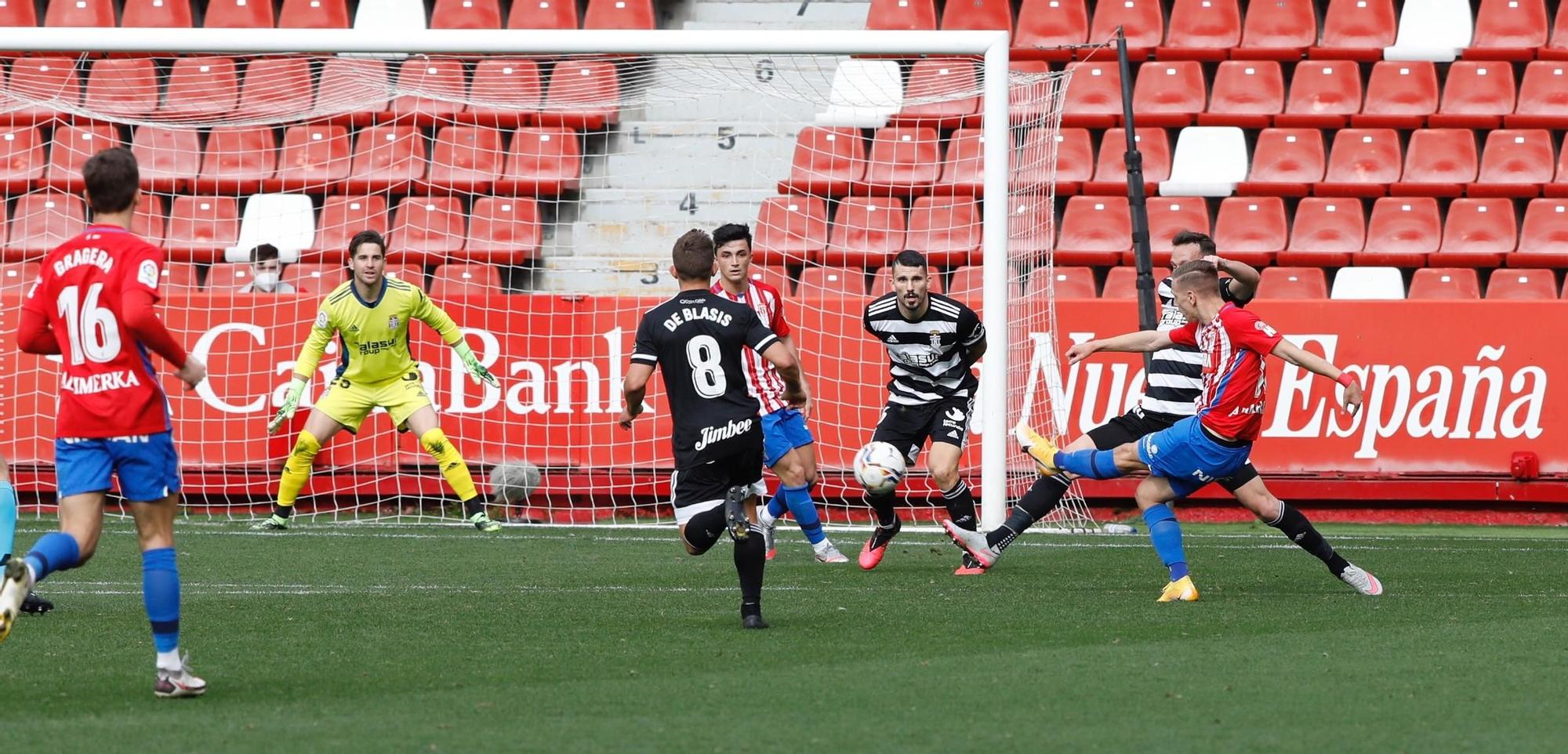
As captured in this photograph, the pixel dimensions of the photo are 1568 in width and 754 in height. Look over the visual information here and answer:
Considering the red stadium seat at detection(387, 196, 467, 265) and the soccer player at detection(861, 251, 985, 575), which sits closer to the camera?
the soccer player at detection(861, 251, 985, 575)

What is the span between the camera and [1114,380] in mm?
12938

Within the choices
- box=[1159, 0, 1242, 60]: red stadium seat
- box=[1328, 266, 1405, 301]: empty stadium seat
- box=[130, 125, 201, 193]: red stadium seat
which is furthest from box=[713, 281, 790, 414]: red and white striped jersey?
box=[1159, 0, 1242, 60]: red stadium seat

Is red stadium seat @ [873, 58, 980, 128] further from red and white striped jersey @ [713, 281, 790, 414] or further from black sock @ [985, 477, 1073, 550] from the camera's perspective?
black sock @ [985, 477, 1073, 550]

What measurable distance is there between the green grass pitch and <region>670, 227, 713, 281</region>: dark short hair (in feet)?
4.56

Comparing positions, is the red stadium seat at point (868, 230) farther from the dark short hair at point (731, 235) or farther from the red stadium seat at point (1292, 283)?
the dark short hair at point (731, 235)

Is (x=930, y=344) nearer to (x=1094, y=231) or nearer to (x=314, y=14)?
(x=1094, y=231)

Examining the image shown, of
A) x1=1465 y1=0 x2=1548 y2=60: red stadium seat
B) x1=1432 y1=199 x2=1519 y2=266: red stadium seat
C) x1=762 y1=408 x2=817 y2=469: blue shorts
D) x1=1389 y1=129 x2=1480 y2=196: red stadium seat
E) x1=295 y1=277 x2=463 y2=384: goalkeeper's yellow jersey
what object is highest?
x1=1465 y1=0 x2=1548 y2=60: red stadium seat

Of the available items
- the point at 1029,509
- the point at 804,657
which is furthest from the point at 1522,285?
the point at 804,657

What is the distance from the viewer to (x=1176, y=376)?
9398 mm

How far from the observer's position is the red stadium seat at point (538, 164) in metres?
14.6

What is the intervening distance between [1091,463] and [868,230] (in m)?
5.70

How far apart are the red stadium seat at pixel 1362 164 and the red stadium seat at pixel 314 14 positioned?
845cm

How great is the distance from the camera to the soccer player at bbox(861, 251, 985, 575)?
9922 millimetres

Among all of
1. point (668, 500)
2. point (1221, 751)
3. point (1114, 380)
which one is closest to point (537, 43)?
point (668, 500)
